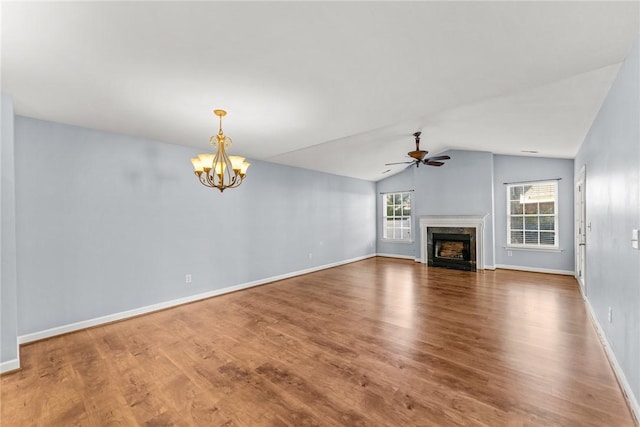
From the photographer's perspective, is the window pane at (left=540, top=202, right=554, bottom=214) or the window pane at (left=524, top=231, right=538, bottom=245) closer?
the window pane at (left=540, top=202, right=554, bottom=214)

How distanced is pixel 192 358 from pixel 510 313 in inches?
153

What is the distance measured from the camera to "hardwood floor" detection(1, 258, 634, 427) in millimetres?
1777

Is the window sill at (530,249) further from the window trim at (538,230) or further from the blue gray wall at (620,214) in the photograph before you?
the blue gray wall at (620,214)

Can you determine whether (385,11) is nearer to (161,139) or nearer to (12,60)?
(12,60)

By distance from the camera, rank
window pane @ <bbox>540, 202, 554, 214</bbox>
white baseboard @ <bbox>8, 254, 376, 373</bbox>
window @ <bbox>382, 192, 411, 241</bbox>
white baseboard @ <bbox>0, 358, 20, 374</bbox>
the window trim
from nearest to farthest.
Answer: white baseboard @ <bbox>0, 358, 20, 374</bbox>, white baseboard @ <bbox>8, 254, 376, 373</bbox>, the window trim, window pane @ <bbox>540, 202, 554, 214</bbox>, window @ <bbox>382, 192, 411, 241</bbox>

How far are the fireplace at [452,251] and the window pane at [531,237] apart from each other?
3.75ft

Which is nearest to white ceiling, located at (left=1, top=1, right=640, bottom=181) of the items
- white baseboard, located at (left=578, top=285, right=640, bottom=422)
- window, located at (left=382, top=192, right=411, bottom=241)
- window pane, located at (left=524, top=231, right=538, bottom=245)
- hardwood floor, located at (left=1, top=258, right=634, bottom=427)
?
white baseboard, located at (left=578, top=285, right=640, bottom=422)

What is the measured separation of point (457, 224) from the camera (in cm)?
658

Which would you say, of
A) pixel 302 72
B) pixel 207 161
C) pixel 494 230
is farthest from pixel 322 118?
pixel 494 230

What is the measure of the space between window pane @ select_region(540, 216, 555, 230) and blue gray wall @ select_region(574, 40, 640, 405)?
10.8ft

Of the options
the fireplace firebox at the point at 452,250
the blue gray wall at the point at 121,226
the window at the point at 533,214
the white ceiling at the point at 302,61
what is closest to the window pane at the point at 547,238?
the window at the point at 533,214

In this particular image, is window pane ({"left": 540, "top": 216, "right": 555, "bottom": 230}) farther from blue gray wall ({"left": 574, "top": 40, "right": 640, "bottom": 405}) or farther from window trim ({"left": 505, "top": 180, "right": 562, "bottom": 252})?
blue gray wall ({"left": 574, "top": 40, "right": 640, "bottom": 405})

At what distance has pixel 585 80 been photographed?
2.30 m

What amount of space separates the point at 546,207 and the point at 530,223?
1.50 ft
